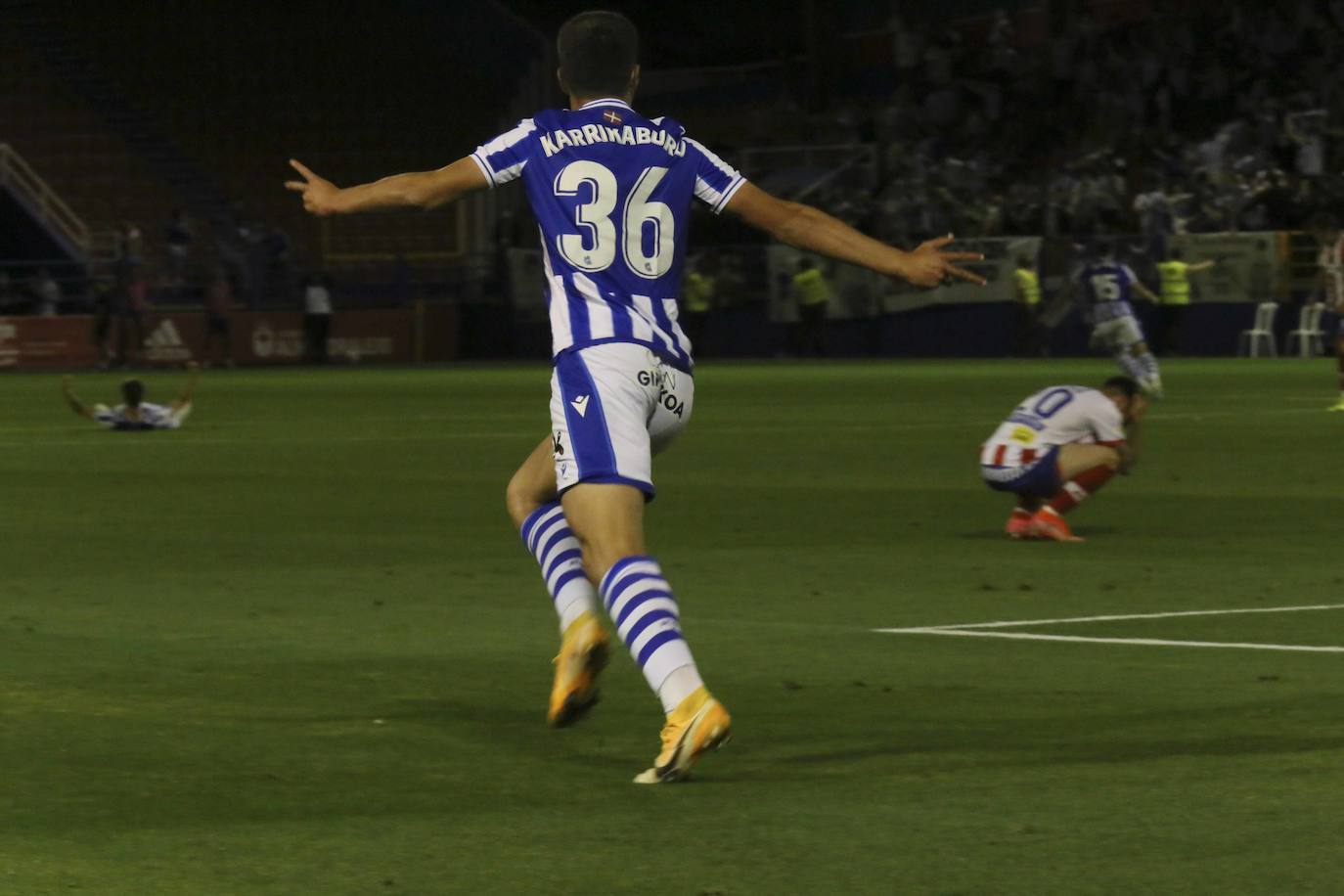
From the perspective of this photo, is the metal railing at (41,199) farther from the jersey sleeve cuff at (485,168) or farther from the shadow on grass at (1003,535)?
the jersey sleeve cuff at (485,168)

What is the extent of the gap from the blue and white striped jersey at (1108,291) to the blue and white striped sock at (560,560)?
26998mm

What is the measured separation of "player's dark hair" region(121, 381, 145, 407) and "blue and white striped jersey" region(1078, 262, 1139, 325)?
44.0ft

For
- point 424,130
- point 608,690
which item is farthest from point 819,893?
point 424,130

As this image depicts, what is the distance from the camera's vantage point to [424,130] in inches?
2445

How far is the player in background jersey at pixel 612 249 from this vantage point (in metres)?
7.30

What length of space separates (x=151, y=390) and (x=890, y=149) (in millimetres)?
19710

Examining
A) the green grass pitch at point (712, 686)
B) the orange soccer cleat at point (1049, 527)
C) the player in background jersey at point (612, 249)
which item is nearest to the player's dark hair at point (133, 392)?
the green grass pitch at point (712, 686)

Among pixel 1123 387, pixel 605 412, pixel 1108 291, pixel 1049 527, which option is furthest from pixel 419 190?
pixel 1108 291

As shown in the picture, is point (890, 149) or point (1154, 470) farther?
point (890, 149)

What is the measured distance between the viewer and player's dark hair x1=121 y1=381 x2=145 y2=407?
25906 mm

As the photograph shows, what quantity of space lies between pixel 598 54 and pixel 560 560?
1.48 metres

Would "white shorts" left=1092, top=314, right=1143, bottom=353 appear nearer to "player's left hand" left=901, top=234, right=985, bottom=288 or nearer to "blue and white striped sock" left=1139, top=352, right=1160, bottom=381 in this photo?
"blue and white striped sock" left=1139, top=352, right=1160, bottom=381

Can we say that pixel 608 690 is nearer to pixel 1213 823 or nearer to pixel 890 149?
pixel 1213 823

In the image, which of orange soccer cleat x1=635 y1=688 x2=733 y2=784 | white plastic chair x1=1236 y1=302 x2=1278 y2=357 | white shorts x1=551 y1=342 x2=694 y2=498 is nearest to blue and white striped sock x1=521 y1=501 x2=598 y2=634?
white shorts x1=551 y1=342 x2=694 y2=498
